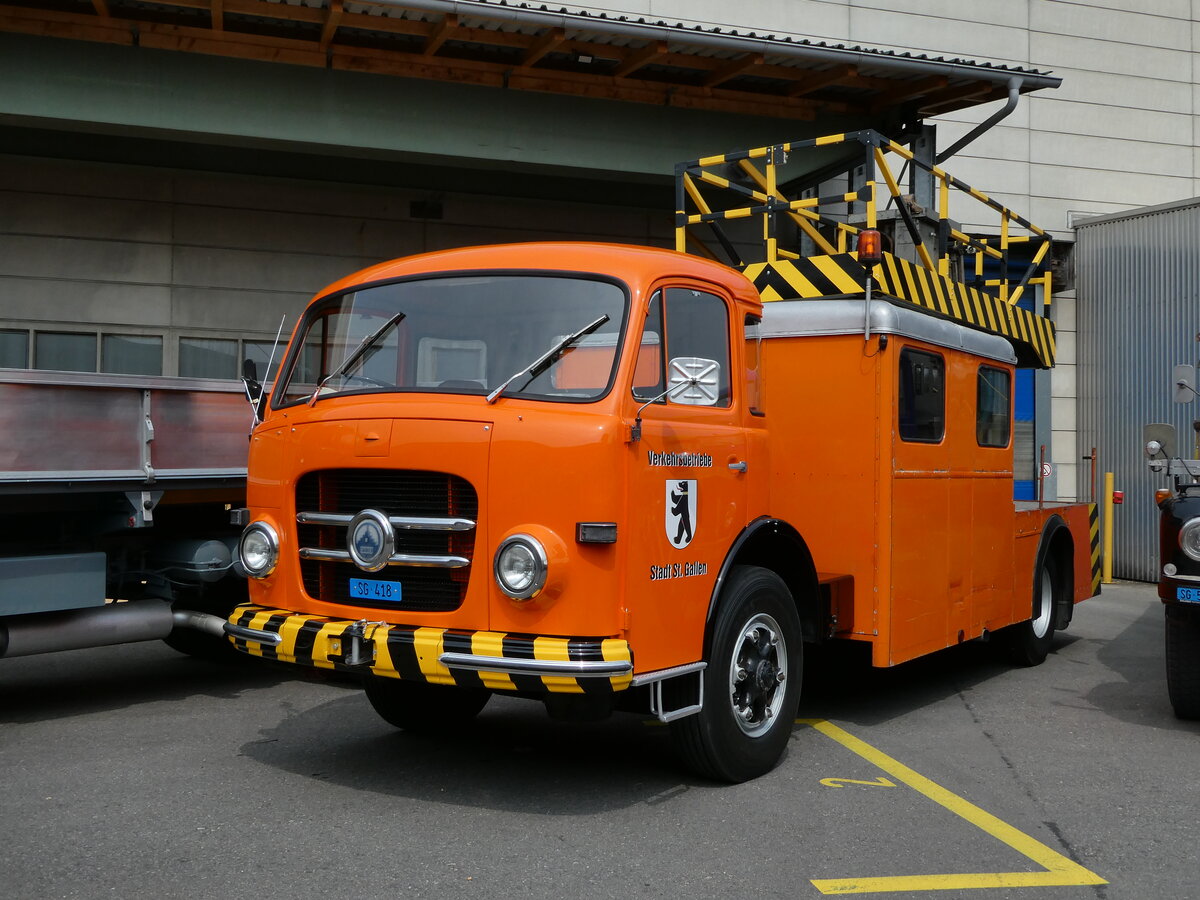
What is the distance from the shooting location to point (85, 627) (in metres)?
6.78

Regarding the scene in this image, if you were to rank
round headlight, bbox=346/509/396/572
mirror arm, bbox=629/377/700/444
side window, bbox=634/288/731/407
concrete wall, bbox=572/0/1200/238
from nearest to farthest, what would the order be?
mirror arm, bbox=629/377/700/444
round headlight, bbox=346/509/396/572
side window, bbox=634/288/731/407
concrete wall, bbox=572/0/1200/238

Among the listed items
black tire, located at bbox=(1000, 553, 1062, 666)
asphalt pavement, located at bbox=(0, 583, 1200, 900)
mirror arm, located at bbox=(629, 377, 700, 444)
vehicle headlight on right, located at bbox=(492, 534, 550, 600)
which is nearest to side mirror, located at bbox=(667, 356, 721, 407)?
mirror arm, located at bbox=(629, 377, 700, 444)

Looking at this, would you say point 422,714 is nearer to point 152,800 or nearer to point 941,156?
point 152,800

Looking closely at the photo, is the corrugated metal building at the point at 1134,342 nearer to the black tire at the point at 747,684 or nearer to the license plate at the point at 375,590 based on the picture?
the black tire at the point at 747,684

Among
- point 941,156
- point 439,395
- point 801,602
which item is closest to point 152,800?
point 439,395

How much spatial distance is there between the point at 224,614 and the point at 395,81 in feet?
23.3

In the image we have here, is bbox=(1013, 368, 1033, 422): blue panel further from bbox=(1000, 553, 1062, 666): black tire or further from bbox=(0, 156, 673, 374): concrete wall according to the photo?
bbox=(1000, 553, 1062, 666): black tire

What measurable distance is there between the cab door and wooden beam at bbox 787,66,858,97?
8264mm

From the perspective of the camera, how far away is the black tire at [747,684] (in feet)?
17.4

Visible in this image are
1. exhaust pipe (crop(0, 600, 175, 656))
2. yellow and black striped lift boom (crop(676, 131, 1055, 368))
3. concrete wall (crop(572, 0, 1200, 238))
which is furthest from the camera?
concrete wall (crop(572, 0, 1200, 238))

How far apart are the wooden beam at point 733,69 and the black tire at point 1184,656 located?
7.81 m

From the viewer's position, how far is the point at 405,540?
16.5 feet

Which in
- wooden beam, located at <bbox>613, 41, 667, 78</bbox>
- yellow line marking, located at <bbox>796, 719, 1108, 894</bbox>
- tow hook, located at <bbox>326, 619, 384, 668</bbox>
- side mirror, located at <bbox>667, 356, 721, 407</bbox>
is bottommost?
yellow line marking, located at <bbox>796, 719, 1108, 894</bbox>

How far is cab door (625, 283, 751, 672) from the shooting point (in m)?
4.89
